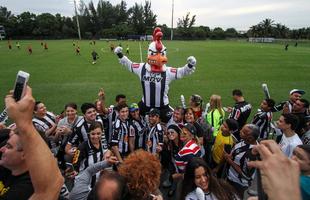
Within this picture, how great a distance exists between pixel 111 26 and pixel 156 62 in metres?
93.3

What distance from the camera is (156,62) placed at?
734 cm

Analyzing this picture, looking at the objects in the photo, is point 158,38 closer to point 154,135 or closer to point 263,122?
point 154,135

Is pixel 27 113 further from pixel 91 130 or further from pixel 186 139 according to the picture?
pixel 186 139

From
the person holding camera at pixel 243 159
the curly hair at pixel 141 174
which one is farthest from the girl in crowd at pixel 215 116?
the curly hair at pixel 141 174

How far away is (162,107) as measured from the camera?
24.6ft

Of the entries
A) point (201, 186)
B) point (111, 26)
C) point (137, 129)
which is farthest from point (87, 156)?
point (111, 26)

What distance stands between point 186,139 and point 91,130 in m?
1.71

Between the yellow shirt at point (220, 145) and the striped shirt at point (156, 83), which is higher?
the striped shirt at point (156, 83)

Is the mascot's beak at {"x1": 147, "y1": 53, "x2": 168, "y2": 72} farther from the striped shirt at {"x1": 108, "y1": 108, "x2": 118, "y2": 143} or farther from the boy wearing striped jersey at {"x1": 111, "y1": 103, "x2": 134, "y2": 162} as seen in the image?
the boy wearing striped jersey at {"x1": 111, "y1": 103, "x2": 134, "y2": 162}

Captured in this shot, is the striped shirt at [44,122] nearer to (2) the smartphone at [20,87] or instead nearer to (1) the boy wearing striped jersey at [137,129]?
(1) the boy wearing striped jersey at [137,129]

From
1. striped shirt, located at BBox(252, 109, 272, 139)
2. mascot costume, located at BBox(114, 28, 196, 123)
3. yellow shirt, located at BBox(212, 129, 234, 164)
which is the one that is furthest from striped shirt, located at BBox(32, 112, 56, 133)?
striped shirt, located at BBox(252, 109, 272, 139)

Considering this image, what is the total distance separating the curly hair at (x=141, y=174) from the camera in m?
2.70

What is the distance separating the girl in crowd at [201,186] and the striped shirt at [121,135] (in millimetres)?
2309

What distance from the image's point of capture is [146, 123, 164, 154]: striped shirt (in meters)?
6.13
